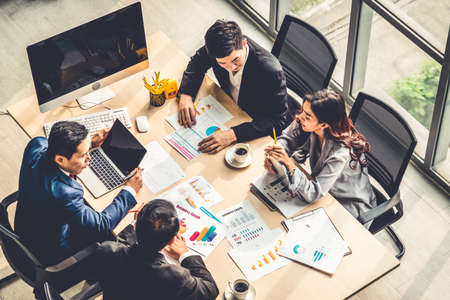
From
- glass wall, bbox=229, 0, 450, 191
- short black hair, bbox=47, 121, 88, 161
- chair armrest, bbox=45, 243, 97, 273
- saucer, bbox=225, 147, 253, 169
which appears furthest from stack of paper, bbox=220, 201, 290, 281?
glass wall, bbox=229, 0, 450, 191

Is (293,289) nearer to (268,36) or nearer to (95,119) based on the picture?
(95,119)

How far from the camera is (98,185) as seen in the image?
119 inches

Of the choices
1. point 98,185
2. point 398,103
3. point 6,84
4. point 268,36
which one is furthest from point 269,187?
point 6,84

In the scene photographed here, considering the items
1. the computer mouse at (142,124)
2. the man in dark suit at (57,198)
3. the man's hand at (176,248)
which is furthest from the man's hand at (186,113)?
the man's hand at (176,248)

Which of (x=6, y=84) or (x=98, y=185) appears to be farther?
(x=6, y=84)

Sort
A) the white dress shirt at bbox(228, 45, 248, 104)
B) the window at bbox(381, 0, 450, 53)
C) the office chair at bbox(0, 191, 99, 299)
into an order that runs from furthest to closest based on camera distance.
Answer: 1. the window at bbox(381, 0, 450, 53)
2. the white dress shirt at bbox(228, 45, 248, 104)
3. the office chair at bbox(0, 191, 99, 299)

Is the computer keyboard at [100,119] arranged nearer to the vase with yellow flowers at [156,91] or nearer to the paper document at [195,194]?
the vase with yellow flowers at [156,91]

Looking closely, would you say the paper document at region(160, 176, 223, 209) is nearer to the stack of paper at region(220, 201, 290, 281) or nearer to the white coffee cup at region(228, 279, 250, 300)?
the stack of paper at region(220, 201, 290, 281)

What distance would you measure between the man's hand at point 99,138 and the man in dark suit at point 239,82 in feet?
1.53

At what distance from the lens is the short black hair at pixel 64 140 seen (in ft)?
8.80

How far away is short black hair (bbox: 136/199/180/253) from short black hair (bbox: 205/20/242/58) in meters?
1.07

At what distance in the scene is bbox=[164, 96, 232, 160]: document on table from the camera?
319cm

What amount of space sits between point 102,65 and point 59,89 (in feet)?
0.96

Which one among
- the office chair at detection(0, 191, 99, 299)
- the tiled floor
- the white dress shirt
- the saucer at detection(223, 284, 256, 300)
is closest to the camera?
the saucer at detection(223, 284, 256, 300)
